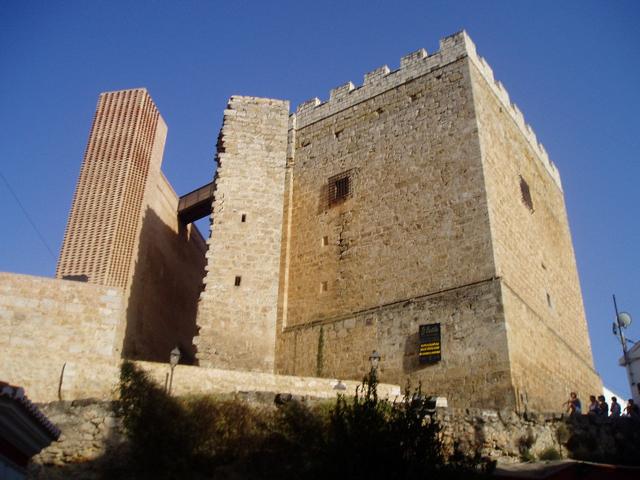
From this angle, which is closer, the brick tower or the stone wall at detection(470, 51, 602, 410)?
the stone wall at detection(470, 51, 602, 410)

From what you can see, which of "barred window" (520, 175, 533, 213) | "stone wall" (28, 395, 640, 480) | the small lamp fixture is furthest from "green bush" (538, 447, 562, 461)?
"barred window" (520, 175, 533, 213)

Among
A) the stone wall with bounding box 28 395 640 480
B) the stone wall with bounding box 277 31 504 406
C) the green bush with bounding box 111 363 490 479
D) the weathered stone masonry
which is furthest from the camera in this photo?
the stone wall with bounding box 277 31 504 406

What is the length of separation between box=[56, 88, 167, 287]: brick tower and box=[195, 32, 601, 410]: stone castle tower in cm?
318

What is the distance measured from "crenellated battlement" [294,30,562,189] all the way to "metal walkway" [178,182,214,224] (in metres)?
3.85

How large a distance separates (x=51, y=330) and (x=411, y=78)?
10.1 metres

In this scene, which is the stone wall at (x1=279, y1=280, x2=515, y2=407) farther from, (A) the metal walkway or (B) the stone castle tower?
(A) the metal walkway

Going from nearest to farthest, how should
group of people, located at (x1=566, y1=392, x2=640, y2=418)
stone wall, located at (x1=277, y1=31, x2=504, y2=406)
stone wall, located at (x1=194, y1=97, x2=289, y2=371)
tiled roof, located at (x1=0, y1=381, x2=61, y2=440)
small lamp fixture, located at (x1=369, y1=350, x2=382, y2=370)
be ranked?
tiled roof, located at (x1=0, y1=381, x2=61, y2=440) → group of people, located at (x1=566, y1=392, x2=640, y2=418) → small lamp fixture, located at (x1=369, y1=350, x2=382, y2=370) → stone wall, located at (x1=277, y1=31, x2=504, y2=406) → stone wall, located at (x1=194, y1=97, x2=289, y2=371)

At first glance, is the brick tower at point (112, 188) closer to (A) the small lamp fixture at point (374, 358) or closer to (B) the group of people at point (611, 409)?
(A) the small lamp fixture at point (374, 358)

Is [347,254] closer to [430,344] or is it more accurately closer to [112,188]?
[430,344]

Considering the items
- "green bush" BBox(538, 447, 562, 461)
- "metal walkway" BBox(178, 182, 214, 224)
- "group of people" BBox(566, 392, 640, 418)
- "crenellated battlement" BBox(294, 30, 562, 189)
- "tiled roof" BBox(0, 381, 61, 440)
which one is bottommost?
"green bush" BBox(538, 447, 562, 461)

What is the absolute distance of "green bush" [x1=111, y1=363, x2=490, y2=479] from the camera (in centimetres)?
769

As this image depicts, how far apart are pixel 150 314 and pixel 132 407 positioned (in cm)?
783

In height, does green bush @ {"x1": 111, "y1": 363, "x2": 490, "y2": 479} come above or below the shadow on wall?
below

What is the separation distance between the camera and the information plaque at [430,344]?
44.5 ft
